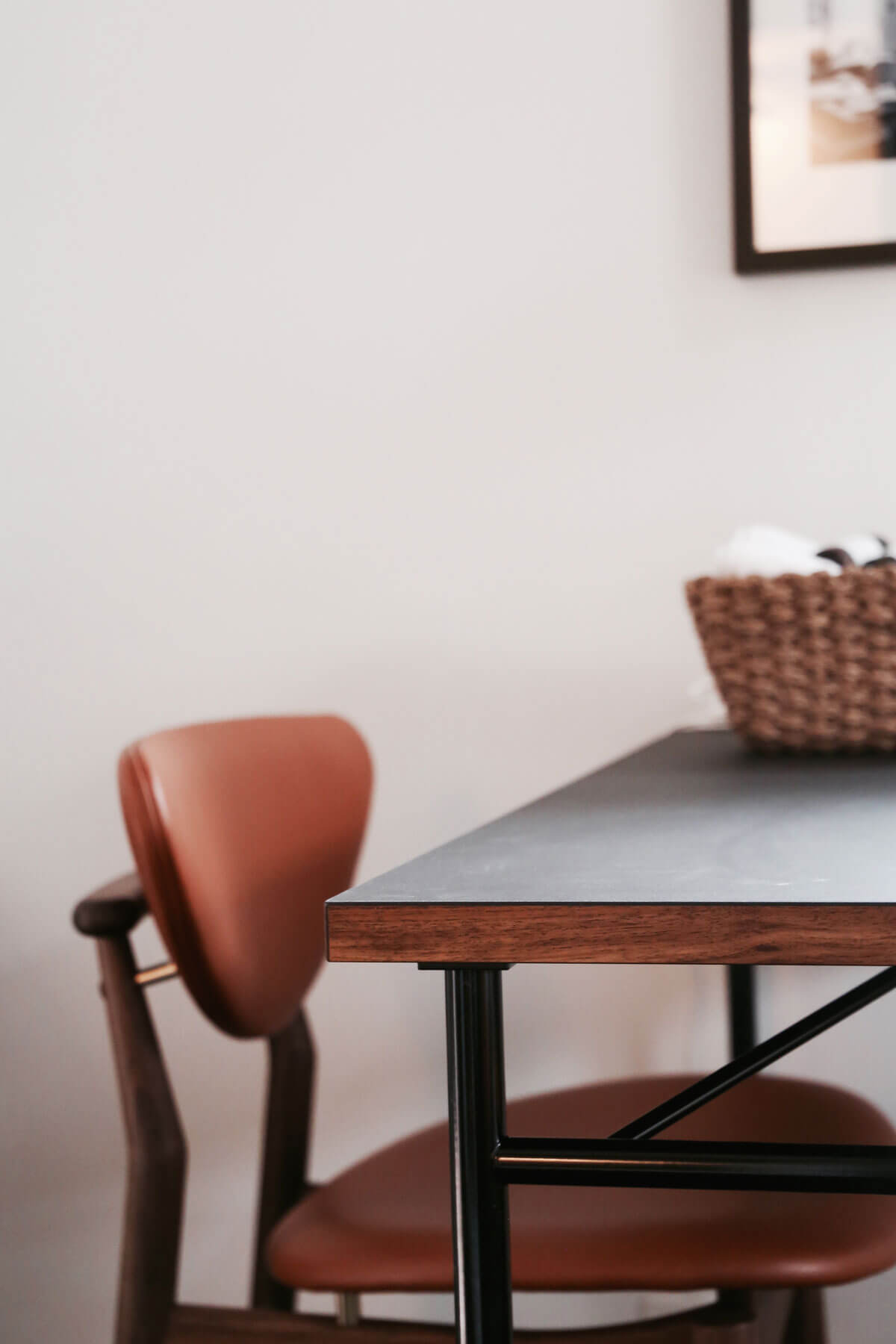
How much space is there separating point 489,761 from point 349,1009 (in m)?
0.34

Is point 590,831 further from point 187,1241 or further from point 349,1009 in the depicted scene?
point 187,1241

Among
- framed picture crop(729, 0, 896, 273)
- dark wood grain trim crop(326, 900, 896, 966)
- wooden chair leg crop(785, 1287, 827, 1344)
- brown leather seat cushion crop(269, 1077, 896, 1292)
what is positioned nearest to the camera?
dark wood grain trim crop(326, 900, 896, 966)

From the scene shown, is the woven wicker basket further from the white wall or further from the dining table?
the white wall

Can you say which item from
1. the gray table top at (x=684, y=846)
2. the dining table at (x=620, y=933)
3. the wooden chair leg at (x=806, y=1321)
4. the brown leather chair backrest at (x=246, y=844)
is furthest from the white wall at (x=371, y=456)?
the dining table at (x=620, y=933)

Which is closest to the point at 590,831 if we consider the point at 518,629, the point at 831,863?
the point at 831,863

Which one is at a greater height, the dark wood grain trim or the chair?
the dark wood grain trim

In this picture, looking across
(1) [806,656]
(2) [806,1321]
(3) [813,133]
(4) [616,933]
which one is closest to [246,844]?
(1) [806,656]

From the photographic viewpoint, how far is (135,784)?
88 centimetres

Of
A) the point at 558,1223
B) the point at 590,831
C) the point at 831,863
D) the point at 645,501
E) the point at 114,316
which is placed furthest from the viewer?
the point at 114,316

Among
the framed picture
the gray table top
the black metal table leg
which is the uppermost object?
the framed picture

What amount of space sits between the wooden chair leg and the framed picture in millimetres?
1027

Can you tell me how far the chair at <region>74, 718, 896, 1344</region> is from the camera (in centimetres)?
82

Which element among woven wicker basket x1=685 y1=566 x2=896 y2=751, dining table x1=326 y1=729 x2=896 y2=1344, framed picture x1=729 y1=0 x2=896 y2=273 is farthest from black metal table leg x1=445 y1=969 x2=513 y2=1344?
framed picture x1=729 y1=0 x2=896 y2=273

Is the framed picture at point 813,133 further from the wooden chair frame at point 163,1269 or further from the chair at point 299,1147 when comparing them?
the wooden chair frame at point 163,1269
